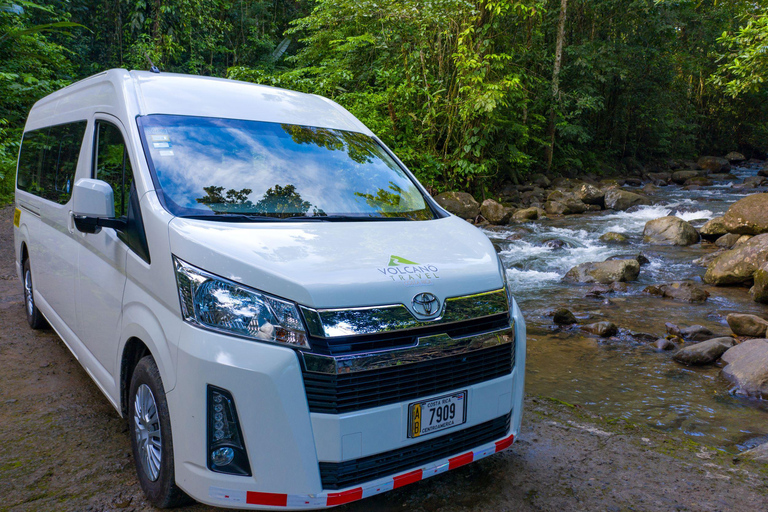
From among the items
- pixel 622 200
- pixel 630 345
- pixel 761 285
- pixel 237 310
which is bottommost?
pixel 630 345

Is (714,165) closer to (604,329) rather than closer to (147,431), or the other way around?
(604,329)

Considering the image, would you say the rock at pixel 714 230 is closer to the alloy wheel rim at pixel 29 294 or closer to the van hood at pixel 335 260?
the van hood at pixel 335 260

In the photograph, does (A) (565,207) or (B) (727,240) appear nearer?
(B) (727,240)

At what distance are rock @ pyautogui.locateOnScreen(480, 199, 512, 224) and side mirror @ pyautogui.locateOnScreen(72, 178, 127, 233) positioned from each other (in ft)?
45.7

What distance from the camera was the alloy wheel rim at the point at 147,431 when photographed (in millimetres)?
2648

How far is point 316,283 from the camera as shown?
7.59 ft

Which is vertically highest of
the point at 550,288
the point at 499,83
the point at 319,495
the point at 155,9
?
the point at 155,9

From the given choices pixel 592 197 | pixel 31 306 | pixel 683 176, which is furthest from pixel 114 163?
pixel 683 176

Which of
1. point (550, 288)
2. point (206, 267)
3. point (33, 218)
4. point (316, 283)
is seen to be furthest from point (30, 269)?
point (550, 288)

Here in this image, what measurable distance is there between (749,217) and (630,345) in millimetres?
7852

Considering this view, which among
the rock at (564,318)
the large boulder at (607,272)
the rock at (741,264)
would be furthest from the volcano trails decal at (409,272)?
the rock at (741,264)

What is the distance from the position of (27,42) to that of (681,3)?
2869 centimetres

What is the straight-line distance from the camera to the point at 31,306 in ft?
18.0

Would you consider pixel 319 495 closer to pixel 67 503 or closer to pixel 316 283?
pixel 316 283
